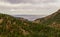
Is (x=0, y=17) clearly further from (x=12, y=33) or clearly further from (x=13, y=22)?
(x=12, y=33)

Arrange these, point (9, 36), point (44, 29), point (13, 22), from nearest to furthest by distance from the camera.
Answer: point (9, 36)
point (13, 22)
point (44, 29)

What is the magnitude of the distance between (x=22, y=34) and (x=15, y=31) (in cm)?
353

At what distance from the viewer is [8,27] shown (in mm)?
73938

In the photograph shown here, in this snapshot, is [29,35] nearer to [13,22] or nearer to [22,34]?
[22,34]

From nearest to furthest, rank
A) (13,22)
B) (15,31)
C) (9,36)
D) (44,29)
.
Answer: (9,36)
(15,31)
(13,22)
(44,29)

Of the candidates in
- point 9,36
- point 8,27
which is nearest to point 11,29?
point 8,27

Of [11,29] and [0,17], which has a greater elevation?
[0,17]

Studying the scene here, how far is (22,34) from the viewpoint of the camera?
7212 centimetres

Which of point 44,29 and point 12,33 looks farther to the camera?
point 44,29

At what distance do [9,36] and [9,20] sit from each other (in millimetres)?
13843

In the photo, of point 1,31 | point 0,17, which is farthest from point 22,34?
point 0,17

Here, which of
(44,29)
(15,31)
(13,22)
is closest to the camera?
(15,31)

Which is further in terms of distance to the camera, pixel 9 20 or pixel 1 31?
pixel 9 20

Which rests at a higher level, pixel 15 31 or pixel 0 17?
pixel 0 17
